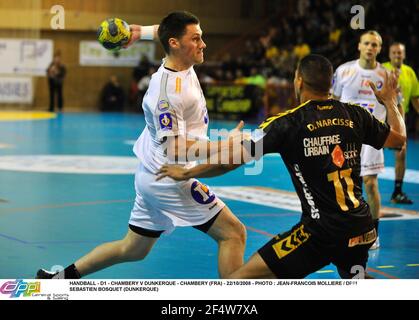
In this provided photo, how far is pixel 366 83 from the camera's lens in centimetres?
977

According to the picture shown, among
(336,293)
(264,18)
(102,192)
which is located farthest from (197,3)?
(336,293)

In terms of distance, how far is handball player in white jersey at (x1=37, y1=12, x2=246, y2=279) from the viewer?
568 centimetres

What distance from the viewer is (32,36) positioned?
3325 centimetres

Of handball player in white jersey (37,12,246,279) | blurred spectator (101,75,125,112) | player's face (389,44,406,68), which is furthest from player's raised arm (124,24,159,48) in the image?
blurred spectator (101,75,125,112)

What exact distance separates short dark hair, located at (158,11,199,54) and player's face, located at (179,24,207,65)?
31 millimetres

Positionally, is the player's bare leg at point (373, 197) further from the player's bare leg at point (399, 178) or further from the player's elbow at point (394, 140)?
the player's elbow at point (394, 140)

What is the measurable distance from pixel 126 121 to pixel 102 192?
52.7ft

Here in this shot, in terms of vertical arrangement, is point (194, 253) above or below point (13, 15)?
below

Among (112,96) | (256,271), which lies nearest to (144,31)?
(256,271)

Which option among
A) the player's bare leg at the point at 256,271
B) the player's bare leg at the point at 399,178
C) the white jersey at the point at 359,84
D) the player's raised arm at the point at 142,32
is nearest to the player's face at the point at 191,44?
the player's raised arm at the point at 142,32

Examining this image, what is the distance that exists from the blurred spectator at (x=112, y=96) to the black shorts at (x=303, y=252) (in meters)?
30.3

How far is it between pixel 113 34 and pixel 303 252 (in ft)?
8.13

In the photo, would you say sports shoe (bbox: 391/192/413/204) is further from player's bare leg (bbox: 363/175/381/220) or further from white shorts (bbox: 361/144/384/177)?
player's bare leg (bbox: 363/175/381/220)
